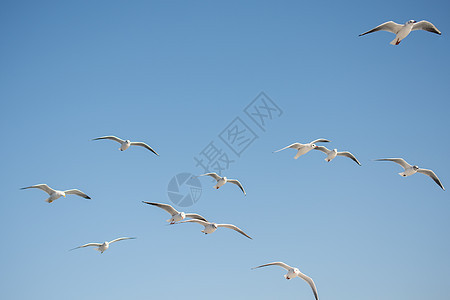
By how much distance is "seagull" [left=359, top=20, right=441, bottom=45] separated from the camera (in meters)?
24.4

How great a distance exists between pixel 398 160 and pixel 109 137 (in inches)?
624

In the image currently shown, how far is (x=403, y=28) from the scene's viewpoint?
2470 cm

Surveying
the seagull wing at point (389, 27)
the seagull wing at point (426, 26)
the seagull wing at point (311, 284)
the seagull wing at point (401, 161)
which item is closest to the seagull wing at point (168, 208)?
the seagull wing at point (311, 284)

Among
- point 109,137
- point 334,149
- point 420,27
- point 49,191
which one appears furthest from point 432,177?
point 49,191

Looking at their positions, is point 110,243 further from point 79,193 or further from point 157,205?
point 157,205

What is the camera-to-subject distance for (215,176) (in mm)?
28359

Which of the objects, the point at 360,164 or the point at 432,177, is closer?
the point at 432,177

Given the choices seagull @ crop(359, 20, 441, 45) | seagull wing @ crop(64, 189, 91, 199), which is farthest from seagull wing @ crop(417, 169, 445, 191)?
seagull wing @ crop(64, 189, 91, 199)

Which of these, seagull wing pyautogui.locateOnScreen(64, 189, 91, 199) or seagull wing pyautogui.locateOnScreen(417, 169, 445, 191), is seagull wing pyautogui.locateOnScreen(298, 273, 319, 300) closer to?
seagull wing pyautogui.locateOnScreen(417, 169, 445, 191)

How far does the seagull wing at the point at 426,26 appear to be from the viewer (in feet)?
80.4

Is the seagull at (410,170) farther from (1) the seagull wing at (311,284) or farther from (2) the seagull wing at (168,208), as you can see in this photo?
(2) the seagull wing at (168,208)

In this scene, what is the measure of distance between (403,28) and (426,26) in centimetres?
112

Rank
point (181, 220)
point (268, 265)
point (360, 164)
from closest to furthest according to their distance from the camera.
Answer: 1. point (268, 265)
2. point (181, 220)
3. point (360, 164)

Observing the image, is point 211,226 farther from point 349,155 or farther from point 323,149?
point 349,155
